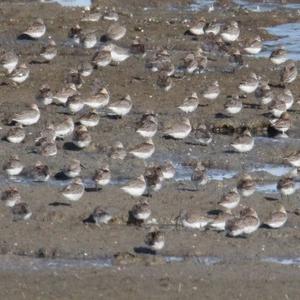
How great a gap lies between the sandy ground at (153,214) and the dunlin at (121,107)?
7.5 inches

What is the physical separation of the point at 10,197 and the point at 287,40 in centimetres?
1917

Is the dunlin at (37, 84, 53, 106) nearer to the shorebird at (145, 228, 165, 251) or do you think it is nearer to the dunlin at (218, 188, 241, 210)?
the dunlin at (218, 188, 241, 210)

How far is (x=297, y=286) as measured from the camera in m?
16.1

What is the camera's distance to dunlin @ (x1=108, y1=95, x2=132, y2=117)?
2522cm

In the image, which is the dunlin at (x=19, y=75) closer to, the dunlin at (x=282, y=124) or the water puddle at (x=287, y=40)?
the dunlin at (x=282, y=124)

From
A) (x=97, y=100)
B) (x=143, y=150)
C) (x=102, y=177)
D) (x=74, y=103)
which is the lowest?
(x=97, y=100)

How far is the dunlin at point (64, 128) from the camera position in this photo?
23.5m

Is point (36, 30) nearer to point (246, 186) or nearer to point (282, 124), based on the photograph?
point (282, 124)

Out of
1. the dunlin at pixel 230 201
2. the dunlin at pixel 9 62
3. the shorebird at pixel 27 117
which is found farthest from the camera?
the dunlin at pixel 9 62

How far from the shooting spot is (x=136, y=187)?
65.3 ft

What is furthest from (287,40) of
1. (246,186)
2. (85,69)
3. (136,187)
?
(136,187)

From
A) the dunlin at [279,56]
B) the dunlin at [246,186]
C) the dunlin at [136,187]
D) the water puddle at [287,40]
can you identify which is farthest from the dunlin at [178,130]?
the water puddle at [287,40]

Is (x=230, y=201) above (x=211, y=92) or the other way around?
above

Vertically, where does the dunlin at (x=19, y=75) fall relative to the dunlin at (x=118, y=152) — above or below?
below
